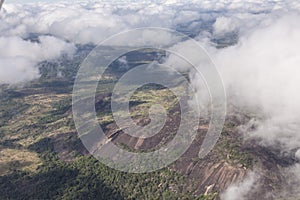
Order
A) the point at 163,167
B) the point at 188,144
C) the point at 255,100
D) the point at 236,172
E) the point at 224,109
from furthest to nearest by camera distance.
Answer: the point at 255,100
the point at 224,109
the point at 188,144
the point at 163,167
the point at 236,172

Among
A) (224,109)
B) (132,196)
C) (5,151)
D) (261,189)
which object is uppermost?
(224,109)

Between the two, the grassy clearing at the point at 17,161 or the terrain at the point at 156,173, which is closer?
the terrain at the point at 156,173

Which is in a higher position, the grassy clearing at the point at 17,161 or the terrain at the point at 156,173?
the terrain at the point at 156,173

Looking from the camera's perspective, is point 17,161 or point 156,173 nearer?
point 156,173

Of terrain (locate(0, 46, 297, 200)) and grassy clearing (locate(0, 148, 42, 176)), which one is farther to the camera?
grassy clearing (locate(0, 148, 42, 176))

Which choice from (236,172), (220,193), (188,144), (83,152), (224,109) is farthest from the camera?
(224,109)

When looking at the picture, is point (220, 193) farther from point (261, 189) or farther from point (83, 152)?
point (83, 152)

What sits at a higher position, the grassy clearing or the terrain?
the terrain

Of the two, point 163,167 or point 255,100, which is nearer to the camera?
point 163,167

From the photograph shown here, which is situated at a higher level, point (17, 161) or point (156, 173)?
point (156, 173)

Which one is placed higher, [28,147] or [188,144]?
[188,144]

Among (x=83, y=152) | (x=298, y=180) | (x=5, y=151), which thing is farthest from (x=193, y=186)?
(x=5, y=151)
